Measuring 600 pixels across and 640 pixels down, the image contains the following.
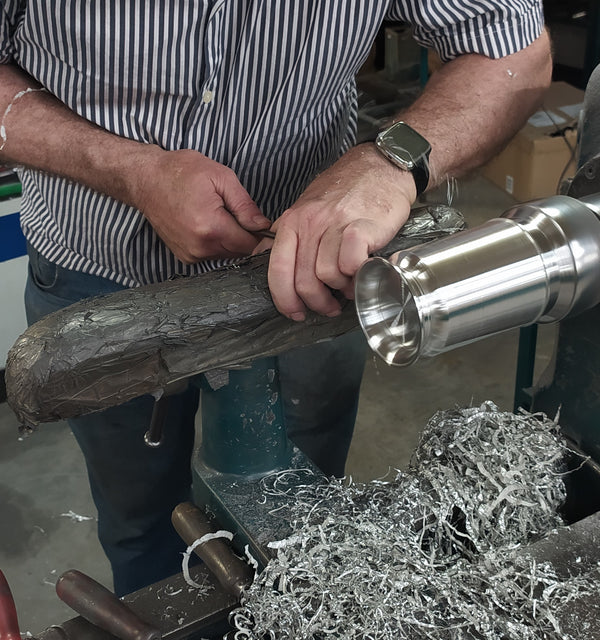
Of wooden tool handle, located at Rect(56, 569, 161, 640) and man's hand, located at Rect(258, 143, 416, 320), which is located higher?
man's hand, located at Rect(258, 143, 416, 320)

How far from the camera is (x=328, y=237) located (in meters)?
0.79

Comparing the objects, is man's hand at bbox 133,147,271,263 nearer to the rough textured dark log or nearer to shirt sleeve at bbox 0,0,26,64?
the rough textured dark log

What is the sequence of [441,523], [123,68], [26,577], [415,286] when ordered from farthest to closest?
[26,577]
[123,68]
[441,523]
[415,286]

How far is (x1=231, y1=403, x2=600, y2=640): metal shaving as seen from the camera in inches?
25.0

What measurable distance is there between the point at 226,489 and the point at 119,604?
164 millimetres

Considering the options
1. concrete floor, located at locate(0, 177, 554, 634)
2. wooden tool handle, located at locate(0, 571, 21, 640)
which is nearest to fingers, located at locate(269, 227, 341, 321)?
wooden tool handle, located at locate(0, 571, 21, 640)

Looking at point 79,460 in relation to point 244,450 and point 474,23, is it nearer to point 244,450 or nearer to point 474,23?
point 244,450

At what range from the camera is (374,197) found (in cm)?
85

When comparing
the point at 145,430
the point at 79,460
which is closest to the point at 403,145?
the point at 145,430

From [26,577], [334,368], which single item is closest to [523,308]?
[334,368]

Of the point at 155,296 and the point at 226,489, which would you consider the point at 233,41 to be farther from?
the point at 226,489

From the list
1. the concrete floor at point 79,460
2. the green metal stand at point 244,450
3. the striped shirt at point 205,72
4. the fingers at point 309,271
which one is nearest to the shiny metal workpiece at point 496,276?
the fingers at point 309,271

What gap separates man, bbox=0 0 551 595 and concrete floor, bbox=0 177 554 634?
73 centimetres

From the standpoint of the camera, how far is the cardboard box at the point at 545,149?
2.77 meters
